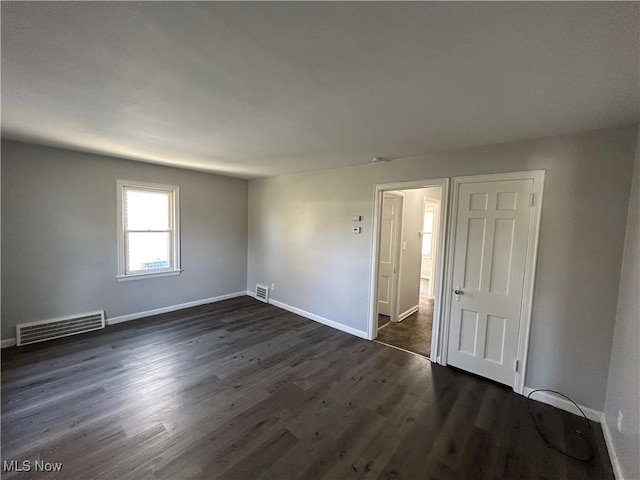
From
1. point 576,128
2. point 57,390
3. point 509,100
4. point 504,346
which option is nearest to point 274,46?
point 509,100

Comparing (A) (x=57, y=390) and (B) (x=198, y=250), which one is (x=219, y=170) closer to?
(B) (x=198, y=250)

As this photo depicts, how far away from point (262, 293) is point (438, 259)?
3.65 m

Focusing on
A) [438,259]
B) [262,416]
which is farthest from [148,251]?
[438,259]

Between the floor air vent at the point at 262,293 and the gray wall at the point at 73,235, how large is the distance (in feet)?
4.01

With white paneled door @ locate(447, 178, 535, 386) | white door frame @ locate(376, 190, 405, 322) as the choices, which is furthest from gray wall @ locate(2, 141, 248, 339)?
white paneled door @ locate(447, 178, 535, 386)

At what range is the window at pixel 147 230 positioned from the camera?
4176 mm

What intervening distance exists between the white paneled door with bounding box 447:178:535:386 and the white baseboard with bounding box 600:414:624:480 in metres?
0.66

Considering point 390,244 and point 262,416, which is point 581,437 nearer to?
point 262,416

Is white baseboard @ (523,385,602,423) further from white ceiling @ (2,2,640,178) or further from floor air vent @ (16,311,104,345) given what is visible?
floor air vent @ (16,311,104,345)

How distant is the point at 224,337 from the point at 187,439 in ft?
5.98

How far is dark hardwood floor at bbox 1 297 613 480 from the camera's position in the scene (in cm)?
184

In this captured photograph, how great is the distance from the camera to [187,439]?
2.03 meters

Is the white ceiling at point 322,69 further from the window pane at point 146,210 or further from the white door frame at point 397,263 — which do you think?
the white door frame at point 397,263

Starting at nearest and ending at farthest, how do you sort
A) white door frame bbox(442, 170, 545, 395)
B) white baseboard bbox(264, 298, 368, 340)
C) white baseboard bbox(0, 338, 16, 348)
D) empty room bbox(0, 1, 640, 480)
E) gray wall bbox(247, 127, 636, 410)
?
empty room bbox(0, 1, 640, 480)
gray wall bbox(247, 127, 636, 410)
white door frame bbox(442, 170, 545, 395)
white baseboard bbox(0, 338, 16, 348)
white baseboard bbox(264, 298, 368, 340)
